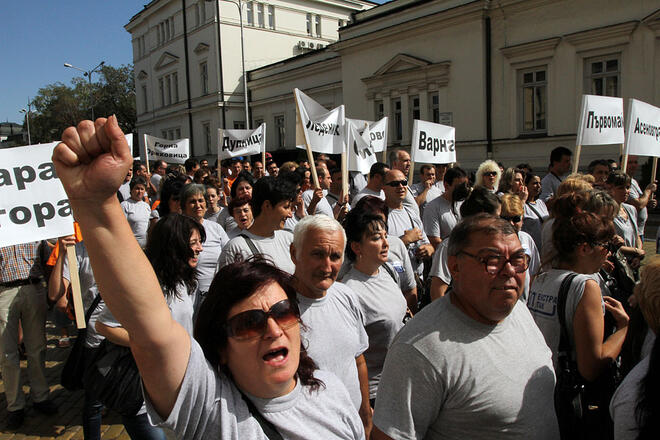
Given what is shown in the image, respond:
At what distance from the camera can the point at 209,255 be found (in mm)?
4137

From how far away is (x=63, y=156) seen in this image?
1.14 meters

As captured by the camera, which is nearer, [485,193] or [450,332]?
[450,332]

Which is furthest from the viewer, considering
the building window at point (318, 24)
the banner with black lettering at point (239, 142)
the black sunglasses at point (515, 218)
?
the building window at point (318, 24)

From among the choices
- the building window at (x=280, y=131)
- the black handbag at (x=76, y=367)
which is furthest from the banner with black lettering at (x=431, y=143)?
the building window at (x=280, y=131)

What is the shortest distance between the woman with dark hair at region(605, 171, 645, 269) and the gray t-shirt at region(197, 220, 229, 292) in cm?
372

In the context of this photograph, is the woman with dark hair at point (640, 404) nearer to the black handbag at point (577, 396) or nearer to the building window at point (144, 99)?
the black handbag at point (577, 396)

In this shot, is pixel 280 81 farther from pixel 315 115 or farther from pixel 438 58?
pixel 315 115

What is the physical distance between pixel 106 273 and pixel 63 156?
29cm

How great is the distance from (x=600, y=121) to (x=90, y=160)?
7848 millimetres

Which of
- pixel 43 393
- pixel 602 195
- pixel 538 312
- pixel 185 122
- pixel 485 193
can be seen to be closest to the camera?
pixel 538 312

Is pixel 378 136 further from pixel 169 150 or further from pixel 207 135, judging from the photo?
pixel 207 135

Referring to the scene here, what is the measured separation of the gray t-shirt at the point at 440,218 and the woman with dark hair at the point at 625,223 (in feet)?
Answer: 5.06

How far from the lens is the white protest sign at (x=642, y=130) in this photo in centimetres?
710

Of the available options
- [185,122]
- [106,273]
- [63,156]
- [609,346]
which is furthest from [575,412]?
[185,122]
